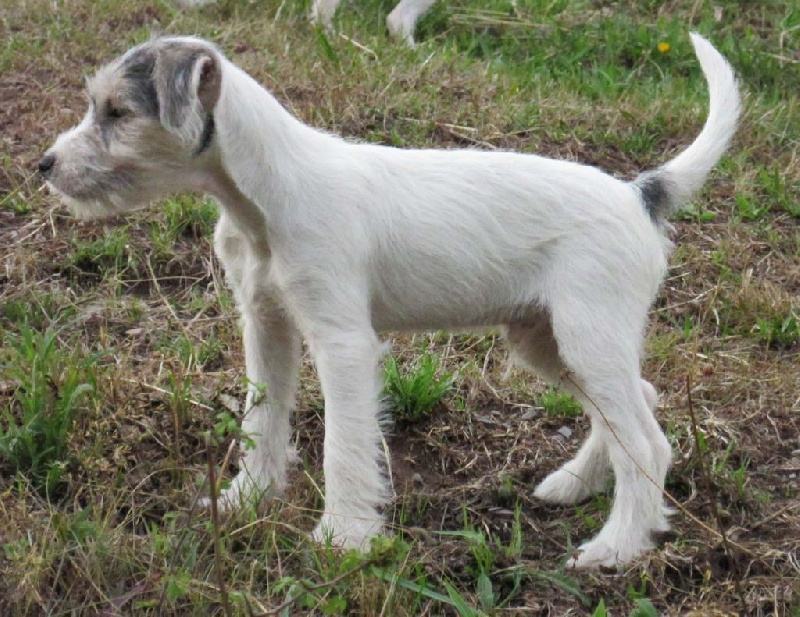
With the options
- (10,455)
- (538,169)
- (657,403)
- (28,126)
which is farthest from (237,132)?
(28,126)

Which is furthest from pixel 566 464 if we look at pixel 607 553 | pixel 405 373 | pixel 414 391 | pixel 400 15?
pixel 400 15

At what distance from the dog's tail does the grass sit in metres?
0.80

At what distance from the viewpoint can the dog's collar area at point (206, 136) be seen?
13.6 feet

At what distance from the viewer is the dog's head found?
4.05 m

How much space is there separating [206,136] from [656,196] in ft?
5.69

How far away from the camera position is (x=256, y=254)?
14.5 ft

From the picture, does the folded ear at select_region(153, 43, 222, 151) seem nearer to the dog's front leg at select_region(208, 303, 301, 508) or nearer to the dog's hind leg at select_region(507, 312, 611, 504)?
the dog's front leg at select_region(208, 303, 301, 508)

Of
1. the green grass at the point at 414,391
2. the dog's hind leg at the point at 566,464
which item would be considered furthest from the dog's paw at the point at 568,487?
the green grass at the point at 414,391

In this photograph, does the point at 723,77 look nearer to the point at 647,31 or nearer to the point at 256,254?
the point at 256,254

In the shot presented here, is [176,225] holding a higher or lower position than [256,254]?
lower

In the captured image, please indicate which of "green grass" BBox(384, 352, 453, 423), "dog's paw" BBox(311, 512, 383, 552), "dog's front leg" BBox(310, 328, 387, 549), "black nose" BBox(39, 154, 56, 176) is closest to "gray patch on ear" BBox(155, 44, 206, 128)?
"black nose" BBox(39, 154, 56, 176)

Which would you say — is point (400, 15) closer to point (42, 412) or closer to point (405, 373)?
point (405, 373)

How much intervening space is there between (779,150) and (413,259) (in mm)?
4183

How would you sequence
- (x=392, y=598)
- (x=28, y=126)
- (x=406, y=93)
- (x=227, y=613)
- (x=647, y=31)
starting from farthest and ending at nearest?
1. (x=647, y=31)
2. (x=406, y=93)
3. (x=28, y=126)
4. (x=392, y=598)
5. (x=227, y=613)
